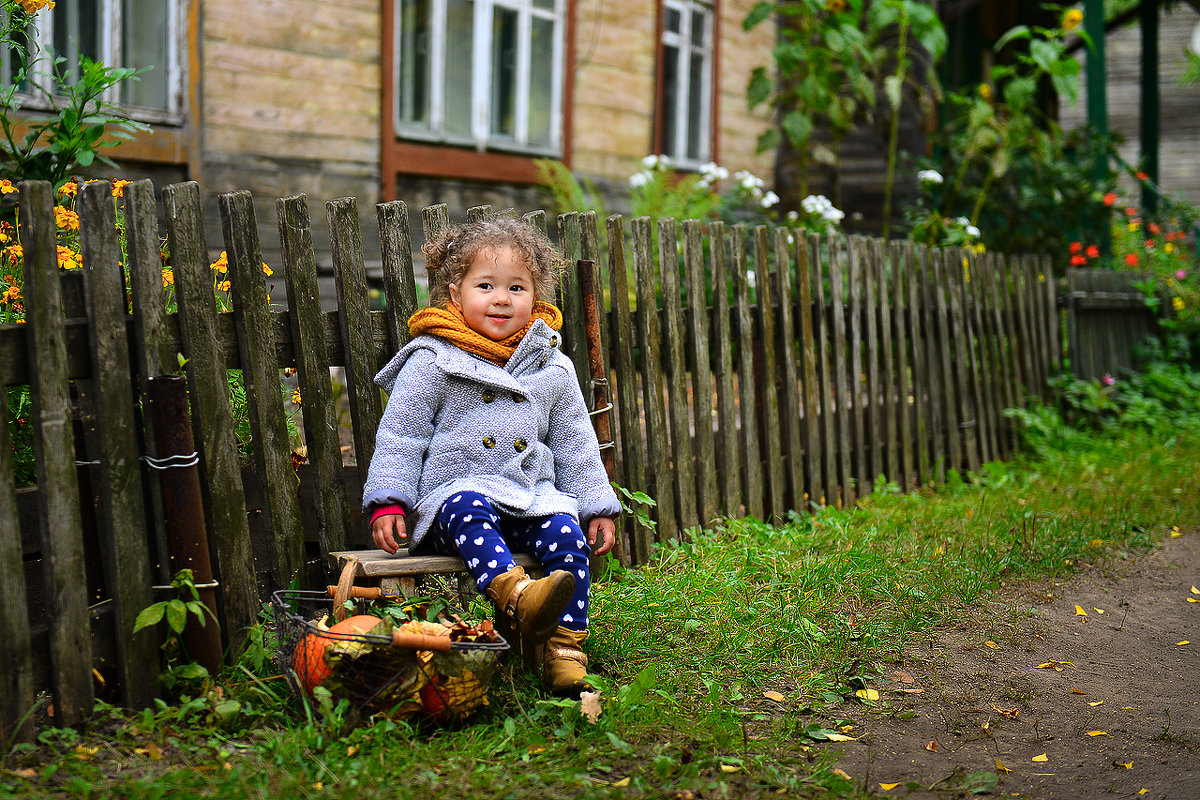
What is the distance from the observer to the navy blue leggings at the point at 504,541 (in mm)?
2715

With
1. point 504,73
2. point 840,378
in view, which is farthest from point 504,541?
point 504,73

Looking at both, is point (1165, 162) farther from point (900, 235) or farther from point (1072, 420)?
point (1072, 420)

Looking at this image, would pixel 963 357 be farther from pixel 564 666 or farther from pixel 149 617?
pixel 149 617

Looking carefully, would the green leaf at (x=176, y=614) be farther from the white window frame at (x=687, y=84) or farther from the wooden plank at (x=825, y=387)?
the white window frame at (x=687, y=84)

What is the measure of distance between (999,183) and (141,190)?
870 cm

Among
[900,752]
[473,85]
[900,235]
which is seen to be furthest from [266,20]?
[900,235]

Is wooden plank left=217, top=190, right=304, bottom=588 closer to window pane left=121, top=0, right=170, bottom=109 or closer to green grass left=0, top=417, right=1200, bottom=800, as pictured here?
green grass left=0, top=417, right=1200, bottom=800

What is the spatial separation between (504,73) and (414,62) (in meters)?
0.77

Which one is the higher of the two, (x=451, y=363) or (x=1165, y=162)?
(x=1165, y=162)

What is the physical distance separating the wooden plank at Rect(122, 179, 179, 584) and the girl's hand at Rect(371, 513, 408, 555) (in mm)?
525

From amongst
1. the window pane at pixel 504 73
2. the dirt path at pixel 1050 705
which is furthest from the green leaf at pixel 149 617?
the window pane at pixel 504 73

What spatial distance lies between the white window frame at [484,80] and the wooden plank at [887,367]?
3117mm

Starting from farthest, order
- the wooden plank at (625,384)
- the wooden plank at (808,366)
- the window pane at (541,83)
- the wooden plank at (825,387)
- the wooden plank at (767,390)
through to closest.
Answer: the window pane at (541,83), the wooden plank at (825,387), the wooden plank at (808,366), the wooden plank at (767,390), the wooden plank at (625,384)

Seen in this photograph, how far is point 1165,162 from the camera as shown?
76.9 ft
